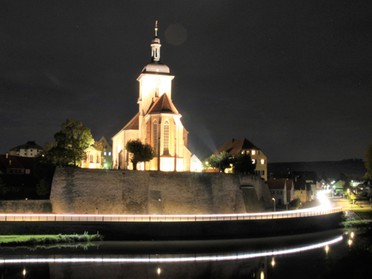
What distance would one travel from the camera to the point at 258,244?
39.0m

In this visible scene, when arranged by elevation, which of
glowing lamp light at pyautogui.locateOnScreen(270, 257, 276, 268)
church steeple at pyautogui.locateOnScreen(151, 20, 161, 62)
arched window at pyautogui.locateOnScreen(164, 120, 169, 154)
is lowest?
glowing lamp light at pyautogui.locateOnScreen(270, 257, 276, 268)

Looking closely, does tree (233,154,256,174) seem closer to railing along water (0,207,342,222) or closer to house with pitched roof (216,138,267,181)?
house with pitched roof (216,138,267,181)

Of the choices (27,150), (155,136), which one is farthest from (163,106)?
(27,150)

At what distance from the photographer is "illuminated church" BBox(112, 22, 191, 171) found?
54.9 m

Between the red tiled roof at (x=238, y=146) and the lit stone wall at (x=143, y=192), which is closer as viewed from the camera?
the lit stone wall at (x=143, y=192)

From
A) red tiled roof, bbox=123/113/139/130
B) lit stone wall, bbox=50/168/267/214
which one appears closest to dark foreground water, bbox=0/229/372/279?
lit stone wall, bbox=50/168/267/214

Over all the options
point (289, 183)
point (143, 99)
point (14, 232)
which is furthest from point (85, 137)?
point (289, 183)

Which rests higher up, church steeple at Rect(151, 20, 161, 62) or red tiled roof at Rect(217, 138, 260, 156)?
church steeple at Rect(151, 20, 161, 62)

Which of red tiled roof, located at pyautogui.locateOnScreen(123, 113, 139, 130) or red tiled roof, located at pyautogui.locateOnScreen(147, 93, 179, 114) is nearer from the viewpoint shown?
red tiled roof, located at pyautogui.locateOnScreen(147, 93, 179, 114)

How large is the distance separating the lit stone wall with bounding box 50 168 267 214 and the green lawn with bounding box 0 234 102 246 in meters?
5.81

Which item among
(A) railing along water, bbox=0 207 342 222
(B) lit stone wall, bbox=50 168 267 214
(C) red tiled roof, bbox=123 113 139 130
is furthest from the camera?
(C) red tiled roof, bbox=123 113 139 130

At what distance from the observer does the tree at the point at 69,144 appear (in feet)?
166

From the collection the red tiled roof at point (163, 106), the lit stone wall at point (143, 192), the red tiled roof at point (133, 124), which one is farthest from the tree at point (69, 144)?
the red tiled roof at point (133, 124)

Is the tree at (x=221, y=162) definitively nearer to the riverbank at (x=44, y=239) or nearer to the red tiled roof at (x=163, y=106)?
the red tiled roof at (x=163, y=106)
